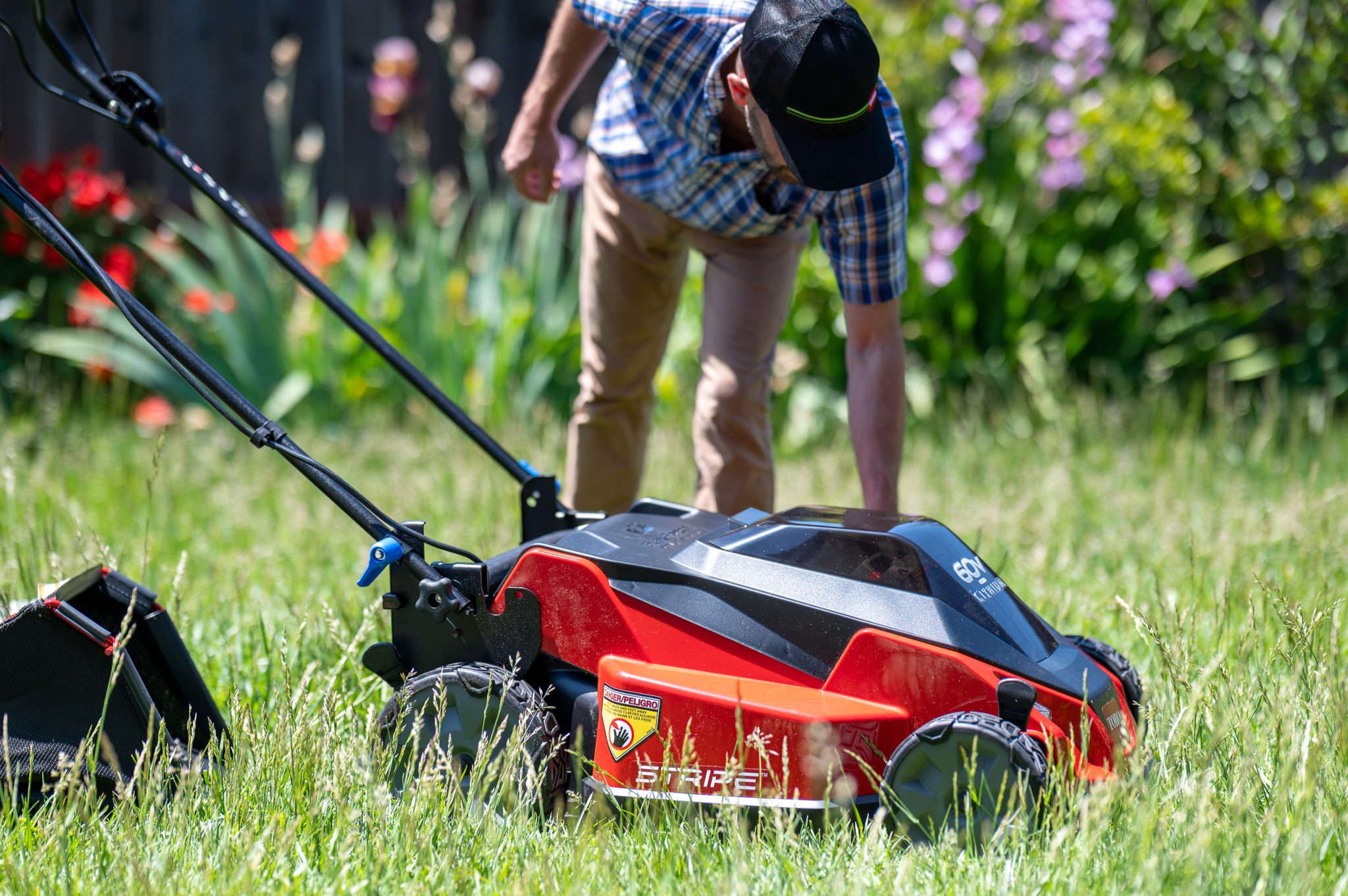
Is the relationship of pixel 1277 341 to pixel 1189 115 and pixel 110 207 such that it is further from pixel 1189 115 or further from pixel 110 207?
pixel 110 207

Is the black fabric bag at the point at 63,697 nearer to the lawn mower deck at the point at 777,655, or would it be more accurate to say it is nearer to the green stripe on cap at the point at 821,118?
the lawn mower deck at the point at 777,655

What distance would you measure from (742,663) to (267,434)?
841 millimetres

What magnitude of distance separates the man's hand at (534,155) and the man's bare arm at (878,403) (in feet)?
2.75

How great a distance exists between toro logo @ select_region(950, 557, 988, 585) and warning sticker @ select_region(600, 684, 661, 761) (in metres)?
0.49

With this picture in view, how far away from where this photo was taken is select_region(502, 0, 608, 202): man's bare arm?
112 inches

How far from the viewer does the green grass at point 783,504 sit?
165 cm

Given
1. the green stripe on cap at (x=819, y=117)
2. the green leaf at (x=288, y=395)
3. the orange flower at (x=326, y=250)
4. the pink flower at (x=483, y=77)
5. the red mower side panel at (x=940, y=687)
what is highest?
the pink flower at (x=483, y=77)

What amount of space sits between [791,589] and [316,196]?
18.1ft

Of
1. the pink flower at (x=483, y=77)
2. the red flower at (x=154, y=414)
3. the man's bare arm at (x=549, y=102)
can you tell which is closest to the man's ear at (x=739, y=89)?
the man's bare arm at (x=549, y=102)

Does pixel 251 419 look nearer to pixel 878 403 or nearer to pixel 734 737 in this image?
pixel 734 737

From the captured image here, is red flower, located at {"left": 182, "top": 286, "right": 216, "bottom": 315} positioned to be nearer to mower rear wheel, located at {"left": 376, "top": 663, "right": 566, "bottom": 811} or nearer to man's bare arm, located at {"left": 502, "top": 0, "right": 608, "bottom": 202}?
man's bare arm, located at {"left": 502, "top": 0, "right": 608, "bottom": 202}

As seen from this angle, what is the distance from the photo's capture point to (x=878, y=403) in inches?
99.0

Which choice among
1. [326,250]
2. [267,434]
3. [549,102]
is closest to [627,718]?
[267,434]

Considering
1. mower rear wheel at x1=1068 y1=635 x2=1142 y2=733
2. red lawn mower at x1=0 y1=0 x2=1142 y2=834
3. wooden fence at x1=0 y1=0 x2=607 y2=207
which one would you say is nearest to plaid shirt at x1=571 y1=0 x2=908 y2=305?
red lawn mower at x1=0 y1=0 x2=1142 y2=834
